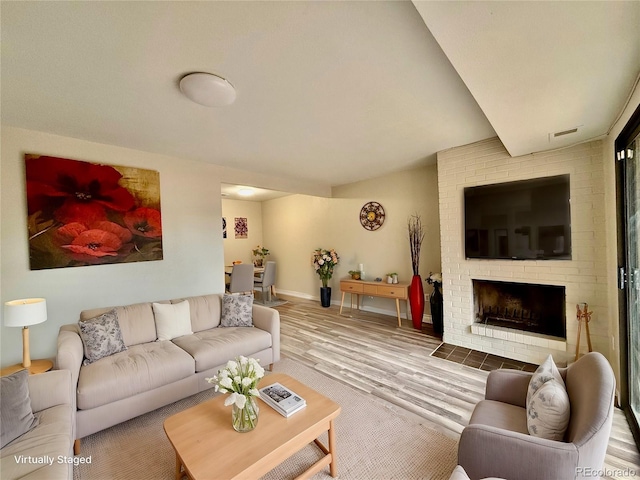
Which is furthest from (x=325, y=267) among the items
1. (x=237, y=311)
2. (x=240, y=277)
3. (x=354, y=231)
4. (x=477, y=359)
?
(x=477, y=359)

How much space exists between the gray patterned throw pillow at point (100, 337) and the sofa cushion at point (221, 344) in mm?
489

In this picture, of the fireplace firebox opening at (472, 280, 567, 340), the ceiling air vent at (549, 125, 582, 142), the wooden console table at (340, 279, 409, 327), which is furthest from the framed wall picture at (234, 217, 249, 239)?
the ceiling air vent at (549, 125, 582, 142)

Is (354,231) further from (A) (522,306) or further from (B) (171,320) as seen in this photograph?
(B) (171,320)

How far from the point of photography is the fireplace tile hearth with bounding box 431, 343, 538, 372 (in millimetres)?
2785

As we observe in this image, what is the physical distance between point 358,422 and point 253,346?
47.9 inches

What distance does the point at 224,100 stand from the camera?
1.92 m

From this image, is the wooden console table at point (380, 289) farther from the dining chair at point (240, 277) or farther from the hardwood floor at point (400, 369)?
the dining chair at point (240, 277)

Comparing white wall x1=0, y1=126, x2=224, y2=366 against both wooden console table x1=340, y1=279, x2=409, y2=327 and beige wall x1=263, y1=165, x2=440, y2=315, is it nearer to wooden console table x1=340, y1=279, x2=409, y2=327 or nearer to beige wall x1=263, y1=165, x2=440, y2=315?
wooden console table x1=340, y1=279, x2=409, y2=327

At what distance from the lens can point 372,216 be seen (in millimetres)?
4887

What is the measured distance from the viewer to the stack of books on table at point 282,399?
1.55 meters

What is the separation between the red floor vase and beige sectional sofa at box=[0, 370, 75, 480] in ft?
12.4

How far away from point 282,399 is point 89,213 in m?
2.71

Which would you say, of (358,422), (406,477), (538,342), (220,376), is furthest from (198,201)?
(538,342)

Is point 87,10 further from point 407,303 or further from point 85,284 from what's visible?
point 407,303
